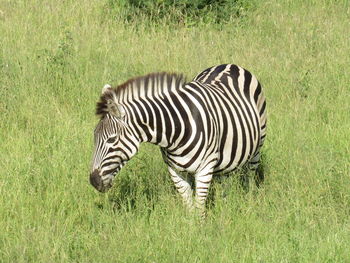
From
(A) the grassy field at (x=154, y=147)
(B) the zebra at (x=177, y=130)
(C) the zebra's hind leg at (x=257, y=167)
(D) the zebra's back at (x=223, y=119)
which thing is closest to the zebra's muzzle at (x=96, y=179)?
(B) the zebra at (x=177, y=130)

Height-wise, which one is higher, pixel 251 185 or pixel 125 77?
pixel 125 77

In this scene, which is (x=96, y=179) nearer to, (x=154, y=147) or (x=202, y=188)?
(x=202, y=188)

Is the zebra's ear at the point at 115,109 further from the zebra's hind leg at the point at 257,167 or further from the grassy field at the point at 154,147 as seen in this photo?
the zebra's hind leg at the point at 257,167

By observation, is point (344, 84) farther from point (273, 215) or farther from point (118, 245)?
point (118, 245)

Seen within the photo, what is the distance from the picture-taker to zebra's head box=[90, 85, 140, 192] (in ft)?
16.0

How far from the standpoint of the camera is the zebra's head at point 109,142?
4.87 m

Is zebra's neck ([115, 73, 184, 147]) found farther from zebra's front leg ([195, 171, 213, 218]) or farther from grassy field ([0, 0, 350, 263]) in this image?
grassy field ([0, 0, 350, 263])

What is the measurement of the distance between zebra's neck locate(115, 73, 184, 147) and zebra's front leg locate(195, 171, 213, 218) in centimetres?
38

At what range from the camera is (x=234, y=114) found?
5.76 metres

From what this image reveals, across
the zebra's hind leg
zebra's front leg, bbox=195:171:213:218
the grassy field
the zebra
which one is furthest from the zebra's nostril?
the zebra's hind leg

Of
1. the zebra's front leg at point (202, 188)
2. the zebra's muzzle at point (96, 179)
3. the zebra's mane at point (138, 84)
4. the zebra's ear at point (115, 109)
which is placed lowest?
the zebra's front leg at point (202, 188)

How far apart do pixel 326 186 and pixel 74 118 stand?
2818 mm

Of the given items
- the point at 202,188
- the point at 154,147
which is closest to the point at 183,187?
the point at 202,188

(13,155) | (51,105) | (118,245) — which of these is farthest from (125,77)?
(118,245)
